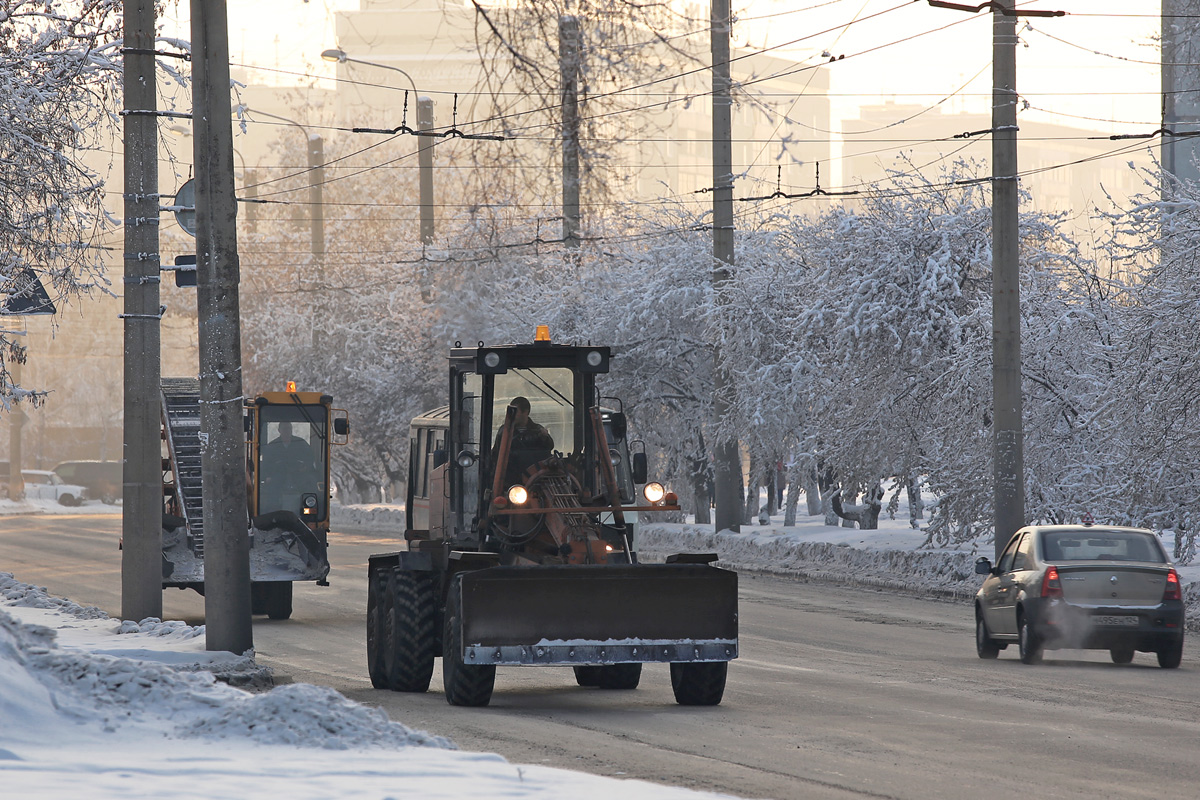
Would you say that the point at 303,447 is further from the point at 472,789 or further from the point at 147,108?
the point at 472,789

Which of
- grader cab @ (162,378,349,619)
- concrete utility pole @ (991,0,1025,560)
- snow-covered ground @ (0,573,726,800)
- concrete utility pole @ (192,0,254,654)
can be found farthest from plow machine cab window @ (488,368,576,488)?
concrete utility pole @ (991,0,1025,560)

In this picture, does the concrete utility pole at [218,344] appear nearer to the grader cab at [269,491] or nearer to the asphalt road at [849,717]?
the asphalt road at [849,717]

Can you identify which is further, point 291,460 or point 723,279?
point 723,279

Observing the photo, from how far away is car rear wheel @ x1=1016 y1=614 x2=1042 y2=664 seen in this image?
16500 millimetres

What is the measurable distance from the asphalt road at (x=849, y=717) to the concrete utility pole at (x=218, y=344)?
127 cm

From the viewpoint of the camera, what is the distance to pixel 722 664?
12688mm

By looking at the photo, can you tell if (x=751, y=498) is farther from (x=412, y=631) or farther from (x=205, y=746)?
(x=205, y=746)

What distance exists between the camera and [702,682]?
12734mm

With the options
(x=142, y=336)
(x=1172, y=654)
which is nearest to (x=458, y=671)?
(x=142, y=336)

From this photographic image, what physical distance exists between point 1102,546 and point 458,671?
7.94 meters

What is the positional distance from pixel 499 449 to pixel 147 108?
18.9 ft

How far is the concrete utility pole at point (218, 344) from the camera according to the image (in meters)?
13.6

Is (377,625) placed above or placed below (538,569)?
below

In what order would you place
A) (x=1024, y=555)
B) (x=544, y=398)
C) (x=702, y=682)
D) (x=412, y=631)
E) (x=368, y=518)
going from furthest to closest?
(x=368, y=518)
(x=1024, y=555)
(x=544, y=398)
(x=412, y=631)
(x=702, y=682)
